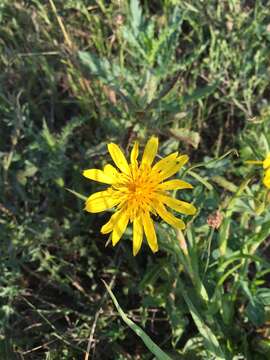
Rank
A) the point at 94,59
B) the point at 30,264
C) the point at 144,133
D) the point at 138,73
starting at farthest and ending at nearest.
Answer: the point at 138,73 → the point at 30,264 → the point at 94,59 → the point at 144,133

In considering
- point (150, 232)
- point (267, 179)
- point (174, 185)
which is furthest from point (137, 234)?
point (267, 179)

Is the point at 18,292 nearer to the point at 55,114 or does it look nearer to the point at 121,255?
the point at 121,255

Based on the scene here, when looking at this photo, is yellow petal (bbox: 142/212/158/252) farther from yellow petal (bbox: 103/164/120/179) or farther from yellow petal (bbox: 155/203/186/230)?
yellow petal (bbox: 103/164/120/179)

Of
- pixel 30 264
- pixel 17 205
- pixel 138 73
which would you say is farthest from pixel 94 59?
pixel 30 264

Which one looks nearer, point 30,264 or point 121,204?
point 121,204

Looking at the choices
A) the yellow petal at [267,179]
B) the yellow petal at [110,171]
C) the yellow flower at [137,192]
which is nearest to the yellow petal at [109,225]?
the yellow flower at [137,192]

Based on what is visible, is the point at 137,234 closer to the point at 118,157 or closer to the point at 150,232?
the point at 150,232

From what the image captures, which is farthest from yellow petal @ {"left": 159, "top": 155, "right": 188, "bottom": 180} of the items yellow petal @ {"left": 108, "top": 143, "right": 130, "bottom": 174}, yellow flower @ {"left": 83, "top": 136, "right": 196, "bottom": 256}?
yellow petal @ {"left": 108, "top": 143, "right": 130, "bottom": 174}

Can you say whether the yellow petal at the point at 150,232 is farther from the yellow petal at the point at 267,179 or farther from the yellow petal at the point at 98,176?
the yellow petal at the point at 267,179
